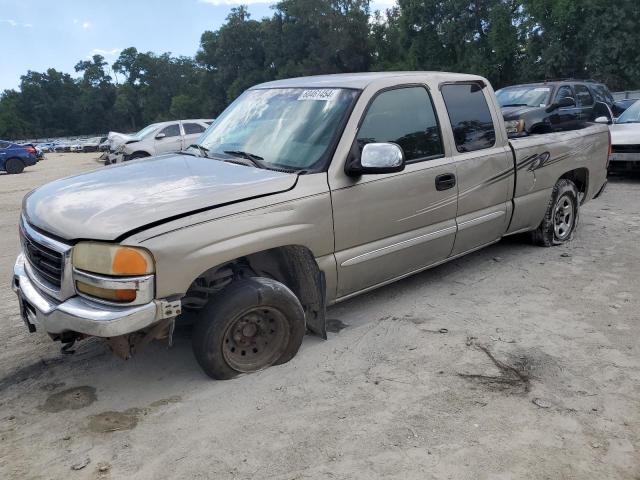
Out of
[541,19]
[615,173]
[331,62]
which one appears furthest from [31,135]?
[615,173]

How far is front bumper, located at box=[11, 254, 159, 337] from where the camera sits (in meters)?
2.73

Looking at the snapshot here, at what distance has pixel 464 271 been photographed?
17.2 ft

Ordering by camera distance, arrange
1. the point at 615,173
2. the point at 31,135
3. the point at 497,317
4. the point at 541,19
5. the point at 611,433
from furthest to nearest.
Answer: the point at 31,135 < the point at 541,19 < the point at 615,173 < the point at 497,317 < the point at 611,433

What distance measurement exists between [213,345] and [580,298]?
3.10 m

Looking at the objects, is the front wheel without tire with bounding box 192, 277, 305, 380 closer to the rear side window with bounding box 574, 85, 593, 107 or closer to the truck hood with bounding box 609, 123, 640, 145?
the truck hood with bounding box 609, 123, 640, 145

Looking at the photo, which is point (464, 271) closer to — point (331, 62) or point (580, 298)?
point (580, 298)

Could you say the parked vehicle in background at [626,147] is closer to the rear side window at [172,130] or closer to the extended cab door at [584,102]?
the extended cab door at [584,102]

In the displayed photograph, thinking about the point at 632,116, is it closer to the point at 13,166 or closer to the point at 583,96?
the point at 583,96

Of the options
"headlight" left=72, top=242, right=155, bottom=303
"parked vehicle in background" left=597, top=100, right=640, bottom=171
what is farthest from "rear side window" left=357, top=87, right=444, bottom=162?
"parked vehicle in background" left=597, top=100, right=640, bottom=171

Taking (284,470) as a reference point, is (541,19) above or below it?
above

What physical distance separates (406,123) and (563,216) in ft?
9.27

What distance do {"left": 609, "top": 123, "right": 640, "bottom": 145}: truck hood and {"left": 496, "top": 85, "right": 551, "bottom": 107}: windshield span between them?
1.62 m

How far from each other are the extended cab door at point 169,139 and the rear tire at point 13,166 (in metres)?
9.40

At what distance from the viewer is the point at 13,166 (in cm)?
2162
